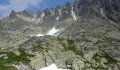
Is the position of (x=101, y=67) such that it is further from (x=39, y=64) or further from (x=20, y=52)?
(x=20, y=52)

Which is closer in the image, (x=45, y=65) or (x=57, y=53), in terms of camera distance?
(x=45, y=65)

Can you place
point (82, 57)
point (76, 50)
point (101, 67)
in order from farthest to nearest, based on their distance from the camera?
point (76, 50) < point (82, 57) < point (101, 67)

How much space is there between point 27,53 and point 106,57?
5508 centimetres

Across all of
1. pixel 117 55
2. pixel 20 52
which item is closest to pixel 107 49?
pixel 117 55

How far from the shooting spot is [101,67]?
17212 cm

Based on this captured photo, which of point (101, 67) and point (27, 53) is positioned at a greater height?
point (27, 53)

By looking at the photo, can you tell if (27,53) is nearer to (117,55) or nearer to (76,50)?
(76,50)

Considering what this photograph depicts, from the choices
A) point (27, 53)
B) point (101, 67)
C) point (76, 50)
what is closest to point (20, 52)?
point (27, 53)

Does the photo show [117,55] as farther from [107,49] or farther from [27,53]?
[27,53]

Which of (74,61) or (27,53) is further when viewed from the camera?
(27,53)

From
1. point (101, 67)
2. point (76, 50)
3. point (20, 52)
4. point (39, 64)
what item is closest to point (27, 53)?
point (20, 52)

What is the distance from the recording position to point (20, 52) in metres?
197

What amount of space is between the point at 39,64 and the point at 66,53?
22.4 metres

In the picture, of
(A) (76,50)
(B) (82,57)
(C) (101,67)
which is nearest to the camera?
(C) (101,67)
